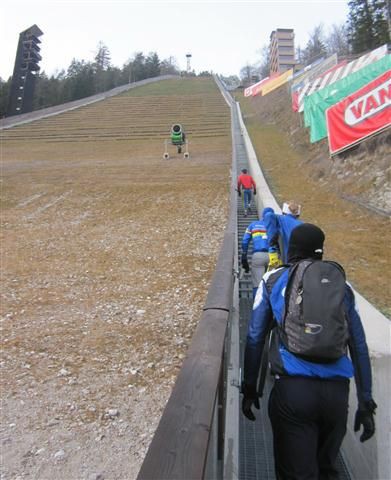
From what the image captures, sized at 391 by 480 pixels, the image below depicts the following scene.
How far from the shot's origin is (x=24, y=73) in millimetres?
44438

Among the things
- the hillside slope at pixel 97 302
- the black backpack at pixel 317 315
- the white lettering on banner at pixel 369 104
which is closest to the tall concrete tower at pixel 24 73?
the hillside slope at pixel 97 302

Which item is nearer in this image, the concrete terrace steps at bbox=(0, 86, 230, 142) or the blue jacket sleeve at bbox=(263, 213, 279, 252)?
the blue jacket sleeve at bbox=(263, 213, 279, 252)

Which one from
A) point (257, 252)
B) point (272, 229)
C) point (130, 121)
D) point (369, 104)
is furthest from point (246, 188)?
point (130, 121)

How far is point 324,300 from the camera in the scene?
6.98 ft

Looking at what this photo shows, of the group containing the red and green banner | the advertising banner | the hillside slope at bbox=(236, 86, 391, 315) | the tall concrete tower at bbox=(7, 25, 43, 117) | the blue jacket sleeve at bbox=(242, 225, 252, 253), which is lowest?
the blue jacket sleeve at bbox=(242, 225, 252, 253)

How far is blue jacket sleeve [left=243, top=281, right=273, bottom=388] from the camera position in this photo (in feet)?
8.09

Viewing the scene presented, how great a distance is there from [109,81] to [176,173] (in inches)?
2928

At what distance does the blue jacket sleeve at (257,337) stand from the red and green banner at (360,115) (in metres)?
9.95

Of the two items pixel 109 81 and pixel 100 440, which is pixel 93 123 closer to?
pixel 100 440

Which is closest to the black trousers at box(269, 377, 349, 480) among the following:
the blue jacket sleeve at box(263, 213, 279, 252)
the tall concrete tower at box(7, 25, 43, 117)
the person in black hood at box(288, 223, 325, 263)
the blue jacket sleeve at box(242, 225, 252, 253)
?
the person in black hood at box(288, 223, 325, 263)

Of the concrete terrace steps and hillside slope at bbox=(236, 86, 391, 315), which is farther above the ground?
the concrete terrace steps

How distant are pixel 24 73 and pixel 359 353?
166 feet

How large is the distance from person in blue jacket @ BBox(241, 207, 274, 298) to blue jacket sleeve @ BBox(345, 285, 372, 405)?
8.72 feet

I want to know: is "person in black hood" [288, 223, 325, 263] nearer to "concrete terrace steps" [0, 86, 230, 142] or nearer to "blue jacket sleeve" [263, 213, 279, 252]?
"blue jacket sleeve" [263, 213, 279, 252]
